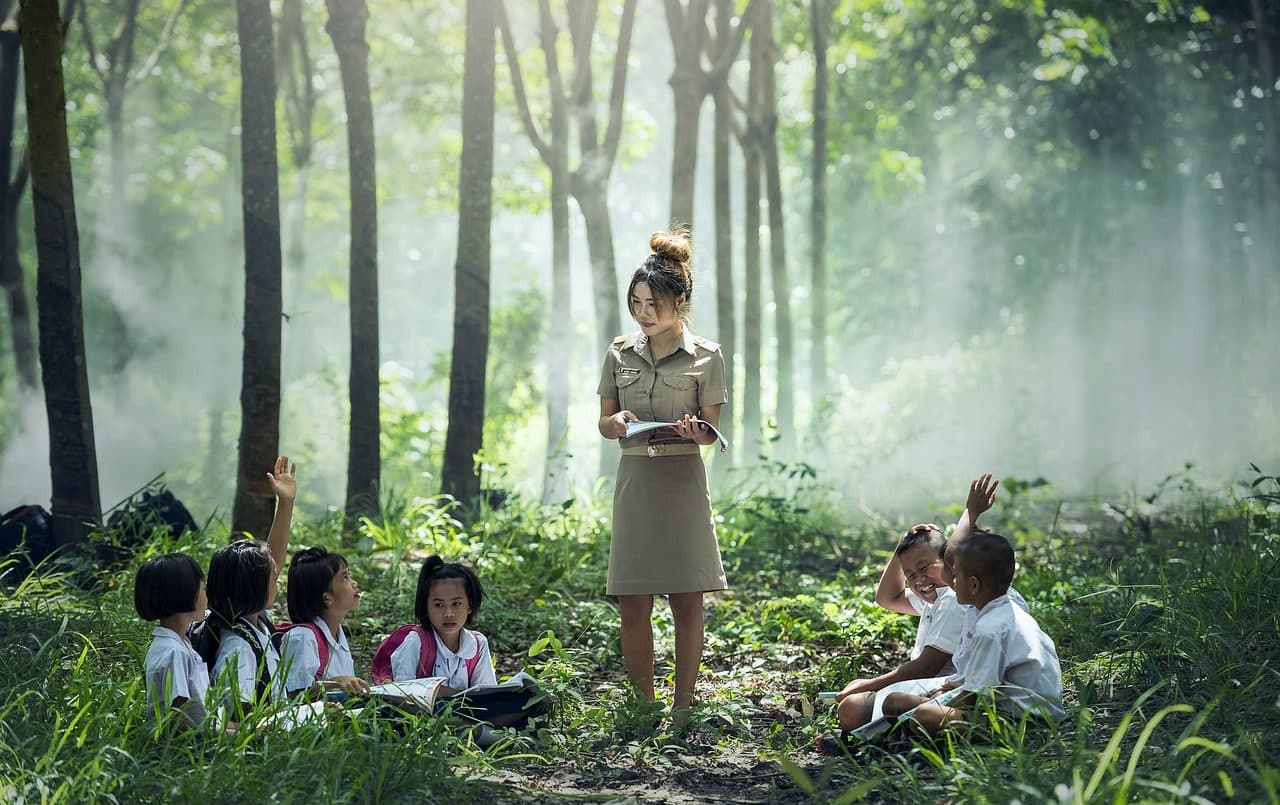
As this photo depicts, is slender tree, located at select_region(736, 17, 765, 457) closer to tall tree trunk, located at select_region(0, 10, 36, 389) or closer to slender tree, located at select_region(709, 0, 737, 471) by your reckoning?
slender tree, located at select_region(709, 0, 737, 471)

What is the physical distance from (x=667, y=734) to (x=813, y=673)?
1548mm

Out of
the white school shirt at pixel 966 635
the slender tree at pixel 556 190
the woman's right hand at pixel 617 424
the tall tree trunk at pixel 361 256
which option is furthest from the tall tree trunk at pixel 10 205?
the white school shirt at pixel 966 635

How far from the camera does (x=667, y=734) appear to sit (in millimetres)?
5254

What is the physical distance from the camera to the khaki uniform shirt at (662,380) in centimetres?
552

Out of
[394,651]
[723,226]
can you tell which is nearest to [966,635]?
[394,651]

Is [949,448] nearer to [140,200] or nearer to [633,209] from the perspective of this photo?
[140,200]

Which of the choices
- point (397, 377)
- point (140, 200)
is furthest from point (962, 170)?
point (140, 200)

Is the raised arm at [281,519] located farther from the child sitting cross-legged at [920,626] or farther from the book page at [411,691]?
the child sitting cross-legged at [920,626]

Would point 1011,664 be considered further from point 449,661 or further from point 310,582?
point 310,582

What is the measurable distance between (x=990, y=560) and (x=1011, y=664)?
382 millimetres

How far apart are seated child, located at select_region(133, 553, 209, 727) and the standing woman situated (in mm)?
1723

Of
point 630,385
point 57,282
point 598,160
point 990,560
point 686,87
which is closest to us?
point 990,560

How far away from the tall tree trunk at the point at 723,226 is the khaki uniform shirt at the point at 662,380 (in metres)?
8.64

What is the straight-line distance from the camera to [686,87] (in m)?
13.6
